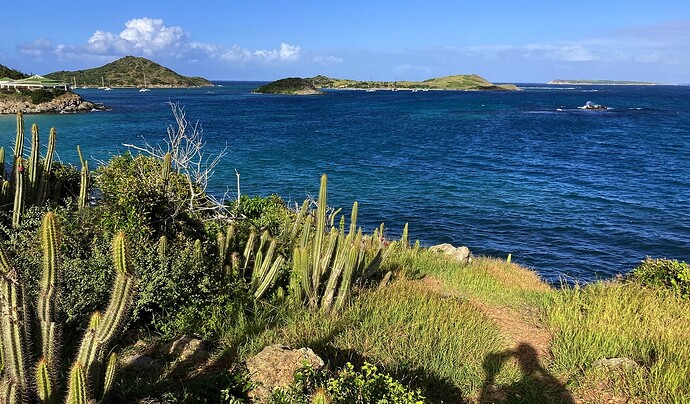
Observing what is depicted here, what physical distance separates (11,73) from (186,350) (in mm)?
91333

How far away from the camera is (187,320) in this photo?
694 cm

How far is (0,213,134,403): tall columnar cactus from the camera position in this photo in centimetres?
394

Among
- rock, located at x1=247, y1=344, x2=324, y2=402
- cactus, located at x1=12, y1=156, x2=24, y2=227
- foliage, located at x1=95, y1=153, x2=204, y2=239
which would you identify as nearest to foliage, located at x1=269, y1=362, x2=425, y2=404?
rock, located at x1=247, y1=344, x2=324, y2=402

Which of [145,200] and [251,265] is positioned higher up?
[145,200]

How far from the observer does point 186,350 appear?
6.29 metres

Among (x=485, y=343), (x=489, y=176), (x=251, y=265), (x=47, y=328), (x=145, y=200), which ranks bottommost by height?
(x=489, y=176)

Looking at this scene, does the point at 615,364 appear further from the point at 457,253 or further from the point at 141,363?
the point at 457,253

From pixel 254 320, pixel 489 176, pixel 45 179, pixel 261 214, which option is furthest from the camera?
pixel 489 176

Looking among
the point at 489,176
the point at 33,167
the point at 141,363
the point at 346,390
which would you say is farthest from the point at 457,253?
the point at 489,176

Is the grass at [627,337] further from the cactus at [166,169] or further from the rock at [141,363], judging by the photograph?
the cactus at [166,169]

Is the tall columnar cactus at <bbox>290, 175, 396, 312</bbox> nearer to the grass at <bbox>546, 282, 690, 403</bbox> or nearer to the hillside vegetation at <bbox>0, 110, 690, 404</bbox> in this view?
the hillside vegetation at <bbox>0, 110, 690, 404</bbox>

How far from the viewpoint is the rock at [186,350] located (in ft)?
20.3

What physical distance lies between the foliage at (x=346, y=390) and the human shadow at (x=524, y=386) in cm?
157

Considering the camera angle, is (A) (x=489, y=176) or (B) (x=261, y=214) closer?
(B) (x=261, y=214)
